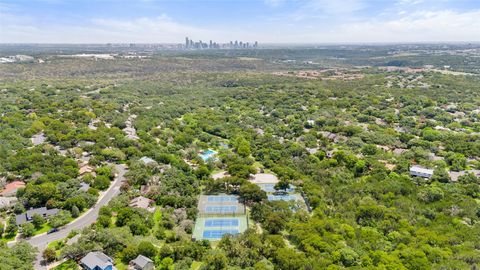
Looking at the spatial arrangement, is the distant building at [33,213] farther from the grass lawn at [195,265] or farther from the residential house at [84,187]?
the grass lawn at [195,265]

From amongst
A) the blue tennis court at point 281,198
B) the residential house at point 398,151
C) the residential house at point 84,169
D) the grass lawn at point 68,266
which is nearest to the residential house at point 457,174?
the residential house at point 398,151

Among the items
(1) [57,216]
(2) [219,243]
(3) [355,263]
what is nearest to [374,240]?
(3) [355,263]

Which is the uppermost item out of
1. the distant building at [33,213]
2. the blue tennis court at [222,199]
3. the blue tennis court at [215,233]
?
the distant building at [33,213]

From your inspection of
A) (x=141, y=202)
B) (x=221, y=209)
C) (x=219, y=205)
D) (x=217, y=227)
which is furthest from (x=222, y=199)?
(x=141, y=202)

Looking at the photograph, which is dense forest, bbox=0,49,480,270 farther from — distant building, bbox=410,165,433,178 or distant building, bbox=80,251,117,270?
distant building, bbox=80,251,117,270

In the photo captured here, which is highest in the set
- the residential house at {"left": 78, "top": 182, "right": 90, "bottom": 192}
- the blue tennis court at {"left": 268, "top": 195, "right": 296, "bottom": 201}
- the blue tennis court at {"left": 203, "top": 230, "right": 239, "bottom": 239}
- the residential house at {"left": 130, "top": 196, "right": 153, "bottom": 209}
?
the residential house at {"left": 78, "top": 182, "right": 90, "bottom": 192}

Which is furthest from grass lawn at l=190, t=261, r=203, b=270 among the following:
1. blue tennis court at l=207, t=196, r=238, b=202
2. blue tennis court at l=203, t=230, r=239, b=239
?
blue tennis court at l=207, t=196, r=238, b=202

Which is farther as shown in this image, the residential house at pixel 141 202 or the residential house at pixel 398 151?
the residential house at pixel 398 151
